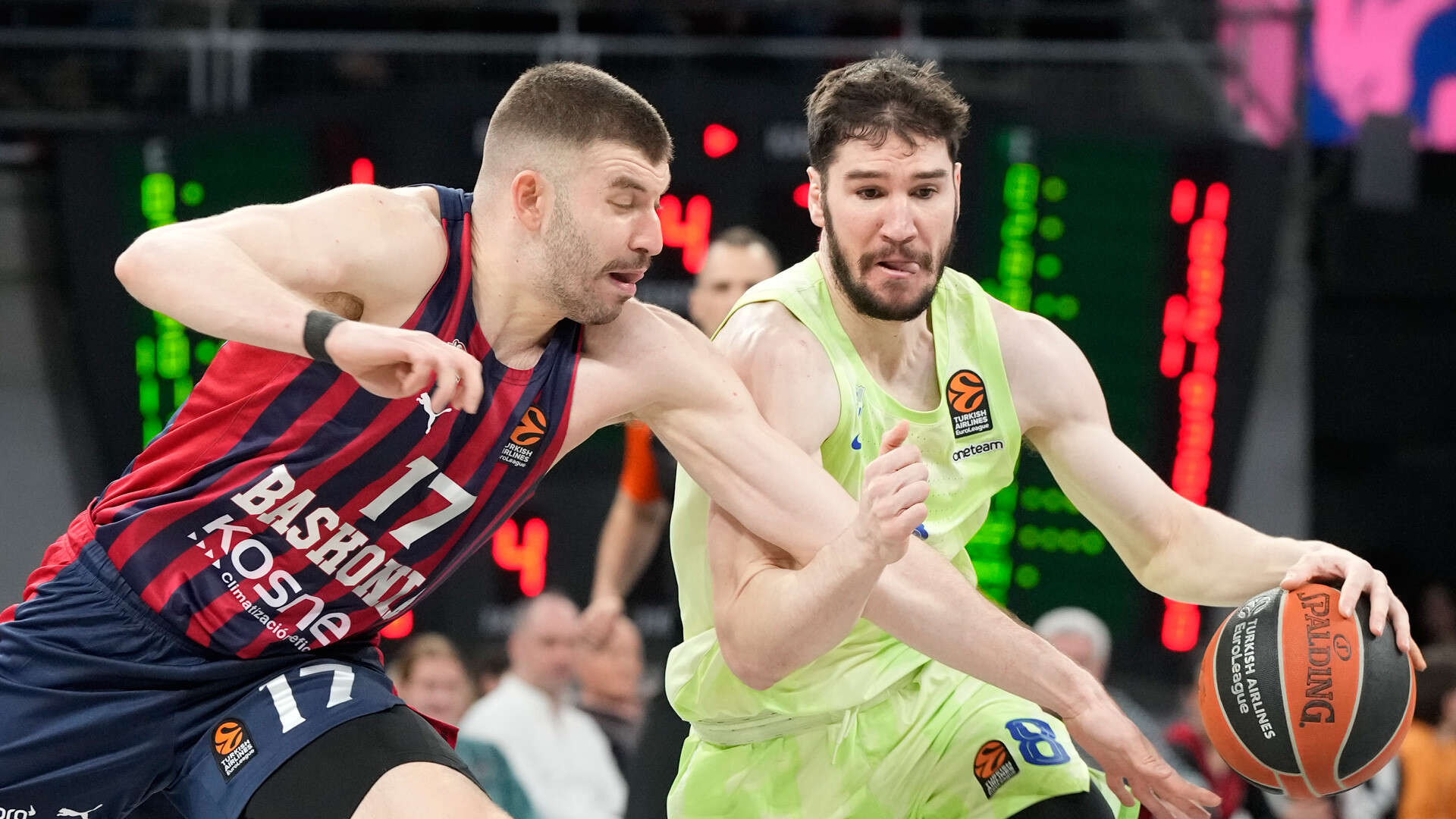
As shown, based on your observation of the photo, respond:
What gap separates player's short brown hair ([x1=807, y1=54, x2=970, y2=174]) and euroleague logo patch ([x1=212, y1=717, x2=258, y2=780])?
5.88ft

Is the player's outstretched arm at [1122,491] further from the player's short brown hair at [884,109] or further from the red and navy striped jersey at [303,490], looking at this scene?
the red and navy striped jersey at [303,490]

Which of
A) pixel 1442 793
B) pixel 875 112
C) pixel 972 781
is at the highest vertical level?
pixel 875 112

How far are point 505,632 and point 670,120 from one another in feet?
7.74

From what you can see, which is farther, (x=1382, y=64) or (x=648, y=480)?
(x=1382, y=64)

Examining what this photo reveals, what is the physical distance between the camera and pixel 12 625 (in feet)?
11.1

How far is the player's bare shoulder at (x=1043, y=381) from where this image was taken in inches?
155

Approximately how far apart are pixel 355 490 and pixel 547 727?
360 cm

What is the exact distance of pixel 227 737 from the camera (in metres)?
3.34

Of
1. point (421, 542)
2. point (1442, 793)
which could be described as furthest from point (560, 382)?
point (1442, 793)

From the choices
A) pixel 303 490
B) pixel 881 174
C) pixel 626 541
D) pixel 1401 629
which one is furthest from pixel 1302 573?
pixel 626 541

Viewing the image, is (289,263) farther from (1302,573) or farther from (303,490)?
(1302,573)

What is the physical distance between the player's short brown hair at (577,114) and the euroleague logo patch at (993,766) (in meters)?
1.48

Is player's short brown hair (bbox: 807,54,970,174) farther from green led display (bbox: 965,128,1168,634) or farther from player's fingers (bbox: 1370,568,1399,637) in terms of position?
green led display (bbox: 965,128,1168,634)

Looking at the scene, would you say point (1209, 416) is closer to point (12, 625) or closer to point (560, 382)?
point (560, 382)
